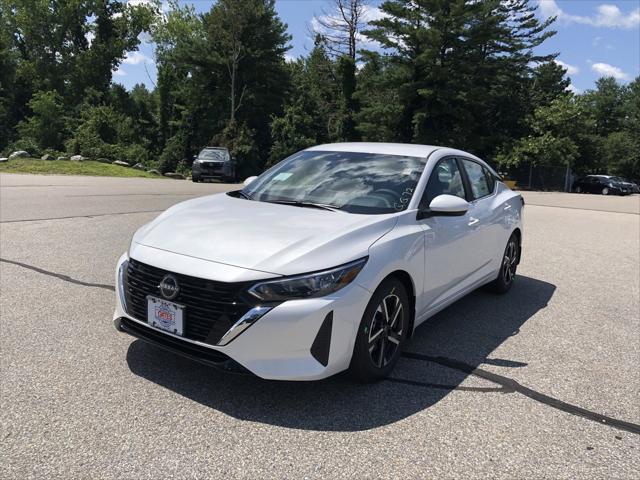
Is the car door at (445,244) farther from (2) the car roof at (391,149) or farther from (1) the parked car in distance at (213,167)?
(1) the parked car in distance at (213,167)

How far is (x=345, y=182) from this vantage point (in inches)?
166

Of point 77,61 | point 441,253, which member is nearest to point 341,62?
point 77,61

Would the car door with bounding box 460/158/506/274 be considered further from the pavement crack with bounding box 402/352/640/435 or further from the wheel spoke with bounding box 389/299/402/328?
the wheel spoke with bounding box 389/299/402/328

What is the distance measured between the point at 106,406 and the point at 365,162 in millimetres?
2687

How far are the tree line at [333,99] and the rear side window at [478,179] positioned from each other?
3044cm

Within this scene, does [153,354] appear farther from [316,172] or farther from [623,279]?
[623,279]

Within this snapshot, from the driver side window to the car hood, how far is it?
624 millimetres

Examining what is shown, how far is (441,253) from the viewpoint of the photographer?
4.10m

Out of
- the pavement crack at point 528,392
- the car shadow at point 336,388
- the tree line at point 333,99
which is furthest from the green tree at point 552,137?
the pavement crack at point 528,392

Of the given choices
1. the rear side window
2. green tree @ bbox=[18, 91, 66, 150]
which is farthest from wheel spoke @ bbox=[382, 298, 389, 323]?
Answer: green tree @ bbox=[18, 91, 66, 150]

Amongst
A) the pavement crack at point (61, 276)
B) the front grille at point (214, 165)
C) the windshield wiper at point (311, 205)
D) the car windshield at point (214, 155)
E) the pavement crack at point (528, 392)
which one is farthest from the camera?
the car windshield at point (214, 155)

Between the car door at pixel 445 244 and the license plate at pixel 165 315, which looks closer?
the license plate at pixel 165 315

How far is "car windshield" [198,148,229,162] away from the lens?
2452cm

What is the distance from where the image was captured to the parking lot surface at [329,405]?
2605 millimetres
